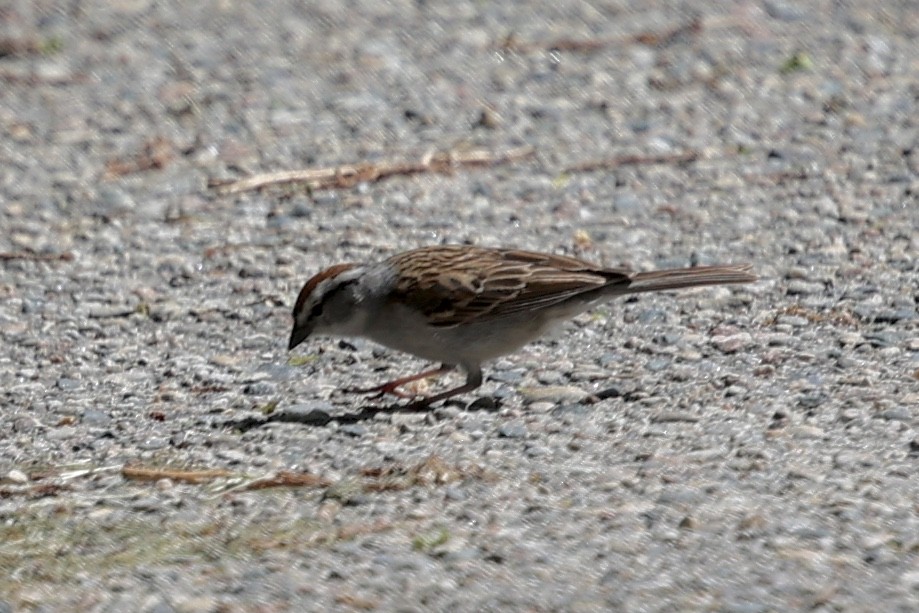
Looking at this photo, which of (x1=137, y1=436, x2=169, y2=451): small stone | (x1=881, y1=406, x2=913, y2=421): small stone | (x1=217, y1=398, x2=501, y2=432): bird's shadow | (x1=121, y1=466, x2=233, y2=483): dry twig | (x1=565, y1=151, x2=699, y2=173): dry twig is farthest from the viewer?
(x1=565, y1=151, x2=699, y2=173): dry twig

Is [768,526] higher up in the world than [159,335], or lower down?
higher up

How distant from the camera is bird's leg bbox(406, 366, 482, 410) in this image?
6957mm

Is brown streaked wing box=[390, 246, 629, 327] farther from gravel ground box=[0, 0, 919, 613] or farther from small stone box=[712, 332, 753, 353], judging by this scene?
small stone box=[712, 332, 753, 353]

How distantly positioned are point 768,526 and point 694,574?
434mm

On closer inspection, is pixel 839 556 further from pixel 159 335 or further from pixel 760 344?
pixel 159 335

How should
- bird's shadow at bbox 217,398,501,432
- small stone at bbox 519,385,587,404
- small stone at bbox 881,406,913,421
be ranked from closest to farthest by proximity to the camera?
small stone at bbox 881,406,913,421, bird's shadow at bbox 217,398,501,432, small stone at bbox 519,385,587,404

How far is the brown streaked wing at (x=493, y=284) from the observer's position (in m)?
7.00

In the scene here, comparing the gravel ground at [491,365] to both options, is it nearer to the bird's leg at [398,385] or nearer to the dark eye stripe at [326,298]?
the bird's leg at [398,385]

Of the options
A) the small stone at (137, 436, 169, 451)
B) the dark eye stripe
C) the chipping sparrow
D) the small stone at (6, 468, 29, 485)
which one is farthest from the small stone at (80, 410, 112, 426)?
the dark eye stripe

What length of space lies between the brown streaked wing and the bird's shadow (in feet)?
1.12

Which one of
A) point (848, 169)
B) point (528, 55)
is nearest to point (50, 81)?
point (528, 55)

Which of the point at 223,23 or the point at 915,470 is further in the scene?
the point at 223,23

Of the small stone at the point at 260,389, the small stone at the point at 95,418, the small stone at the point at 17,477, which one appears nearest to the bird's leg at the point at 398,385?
the small stone at the point at 260,389

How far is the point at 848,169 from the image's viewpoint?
32.4ft
